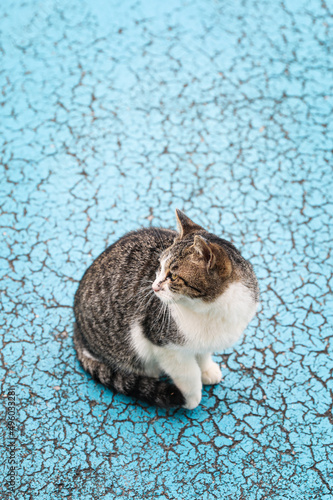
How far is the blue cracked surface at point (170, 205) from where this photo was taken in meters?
1.58

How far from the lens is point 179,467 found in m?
1.56

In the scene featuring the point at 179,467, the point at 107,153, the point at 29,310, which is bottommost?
the point at 179,467

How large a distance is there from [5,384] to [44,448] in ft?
0.93

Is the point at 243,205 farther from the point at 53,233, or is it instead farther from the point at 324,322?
the point at 53,233

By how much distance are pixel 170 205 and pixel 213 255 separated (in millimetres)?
943

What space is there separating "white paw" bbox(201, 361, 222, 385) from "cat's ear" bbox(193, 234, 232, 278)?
0.57 meters

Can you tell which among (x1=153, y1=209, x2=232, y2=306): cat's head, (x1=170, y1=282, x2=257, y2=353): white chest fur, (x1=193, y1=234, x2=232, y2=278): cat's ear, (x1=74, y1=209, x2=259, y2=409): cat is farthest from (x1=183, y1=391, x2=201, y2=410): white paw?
(x1=193, y1=234, x2=232, y2=278): cat's ear

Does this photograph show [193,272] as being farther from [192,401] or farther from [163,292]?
[192,401]

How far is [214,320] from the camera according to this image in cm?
137

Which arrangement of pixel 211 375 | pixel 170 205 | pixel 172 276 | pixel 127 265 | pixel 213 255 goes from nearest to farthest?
pixel 213 255 → pixel 172 276 → pixel 127 265 → pixel 211 375 → pixel 170 205

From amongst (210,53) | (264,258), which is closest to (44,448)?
(264,258)

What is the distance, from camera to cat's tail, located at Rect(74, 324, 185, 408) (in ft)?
5.03

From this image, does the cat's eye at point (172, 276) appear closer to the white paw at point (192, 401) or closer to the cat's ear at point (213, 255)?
the cat's ear at point (213, 255)

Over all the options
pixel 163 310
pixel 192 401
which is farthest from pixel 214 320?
pixel 192 401
